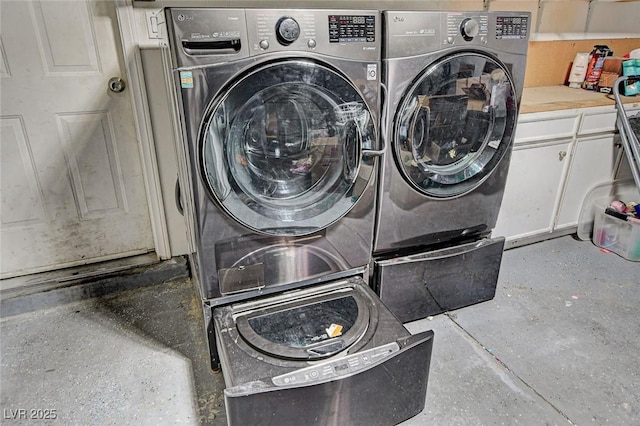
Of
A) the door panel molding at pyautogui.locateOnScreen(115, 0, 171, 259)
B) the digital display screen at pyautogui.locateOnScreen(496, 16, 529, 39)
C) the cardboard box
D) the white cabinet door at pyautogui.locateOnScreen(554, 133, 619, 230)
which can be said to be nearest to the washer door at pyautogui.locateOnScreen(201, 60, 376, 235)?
the digital display screen at pyautogui.locateOnScreen(496, 16, 529, 39)

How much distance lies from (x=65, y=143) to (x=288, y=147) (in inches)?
44.7

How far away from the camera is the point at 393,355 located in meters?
1.26

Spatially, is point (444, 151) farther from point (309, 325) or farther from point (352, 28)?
point (309, 325)

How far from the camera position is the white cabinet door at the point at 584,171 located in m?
2.35

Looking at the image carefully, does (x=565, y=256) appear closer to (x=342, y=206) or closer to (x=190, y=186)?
(x=342, y=206)

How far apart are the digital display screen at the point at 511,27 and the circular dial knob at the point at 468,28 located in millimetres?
111

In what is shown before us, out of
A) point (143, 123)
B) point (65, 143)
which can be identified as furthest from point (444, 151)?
point (65, 143)

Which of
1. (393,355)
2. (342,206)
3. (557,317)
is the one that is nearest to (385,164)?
(342,206)

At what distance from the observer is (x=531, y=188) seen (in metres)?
2.28

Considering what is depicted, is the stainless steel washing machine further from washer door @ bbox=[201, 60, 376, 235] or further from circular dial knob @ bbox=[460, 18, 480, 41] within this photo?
circular dial knob @ bbox=[460, 18, 480, 41]

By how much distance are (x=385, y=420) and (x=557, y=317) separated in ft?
3.45

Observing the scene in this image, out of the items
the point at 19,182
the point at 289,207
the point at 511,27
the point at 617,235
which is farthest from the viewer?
the point at 617,235

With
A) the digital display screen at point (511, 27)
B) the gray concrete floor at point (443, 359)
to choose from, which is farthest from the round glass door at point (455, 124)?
the gray concrete floor at point (443, 359)

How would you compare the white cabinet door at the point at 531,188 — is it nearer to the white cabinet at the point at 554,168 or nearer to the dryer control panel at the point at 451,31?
the white cabinet at the point at 554,168
